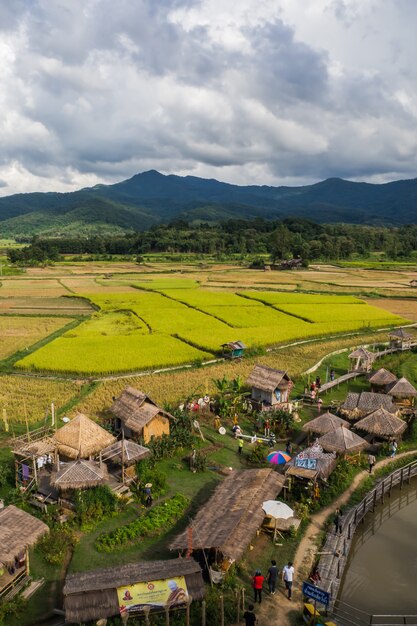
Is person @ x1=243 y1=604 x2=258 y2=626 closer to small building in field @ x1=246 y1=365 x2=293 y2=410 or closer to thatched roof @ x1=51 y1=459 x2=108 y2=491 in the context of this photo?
thatched roof @ x1=51 y1=459 x2=108 y2=491

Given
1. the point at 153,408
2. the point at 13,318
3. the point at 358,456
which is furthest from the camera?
the point at 13,318

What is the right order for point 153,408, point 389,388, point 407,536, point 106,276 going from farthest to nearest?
1. point 106,276
2. point 389,388
3. point 153,408
4. point 407,536

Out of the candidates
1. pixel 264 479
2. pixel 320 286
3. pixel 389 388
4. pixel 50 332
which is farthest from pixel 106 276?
pixel 264 479

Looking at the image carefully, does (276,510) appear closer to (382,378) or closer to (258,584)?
(258,584)

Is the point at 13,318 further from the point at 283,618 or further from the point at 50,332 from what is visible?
the point at 283,618

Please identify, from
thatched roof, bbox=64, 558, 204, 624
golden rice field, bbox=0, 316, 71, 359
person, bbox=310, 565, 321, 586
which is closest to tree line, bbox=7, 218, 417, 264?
golden rice field, bbox=0, 316, 71, 359

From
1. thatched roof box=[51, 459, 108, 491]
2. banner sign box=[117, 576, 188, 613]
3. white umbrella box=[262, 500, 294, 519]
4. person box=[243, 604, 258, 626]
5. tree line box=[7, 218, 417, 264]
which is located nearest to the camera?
person box=[243, 604, 258, 626]

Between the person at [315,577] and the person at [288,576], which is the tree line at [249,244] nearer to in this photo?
the person at [315,577]

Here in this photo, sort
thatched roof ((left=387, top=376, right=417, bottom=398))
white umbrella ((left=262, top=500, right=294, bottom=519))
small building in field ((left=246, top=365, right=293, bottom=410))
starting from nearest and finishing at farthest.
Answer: white umbrella ((left=262, top=500, right=294, bottom=519)), small building in field ((left=246, top=365, right=293, bottom=410)), thatched roof ((left=387, top=376, right=417, bottom=398))
